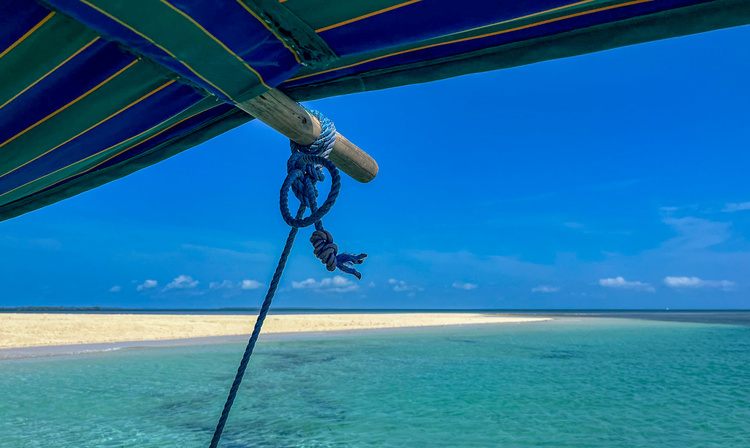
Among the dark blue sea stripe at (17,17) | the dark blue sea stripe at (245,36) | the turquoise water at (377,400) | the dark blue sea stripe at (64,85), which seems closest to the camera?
the dark blue sea stripe at (245,36)

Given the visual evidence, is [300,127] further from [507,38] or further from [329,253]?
[507,38]

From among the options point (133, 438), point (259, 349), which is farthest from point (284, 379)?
point (259, 349)

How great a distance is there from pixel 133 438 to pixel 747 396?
981 cm

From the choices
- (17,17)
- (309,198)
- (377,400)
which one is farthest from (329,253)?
(377,400)

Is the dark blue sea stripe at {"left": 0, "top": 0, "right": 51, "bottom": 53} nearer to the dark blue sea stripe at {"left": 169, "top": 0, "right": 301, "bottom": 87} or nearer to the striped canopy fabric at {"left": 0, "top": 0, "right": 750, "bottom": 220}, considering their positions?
the striped canopy fabric at {"left": 0, "top": 0, "right": 750, "bottom": 220}

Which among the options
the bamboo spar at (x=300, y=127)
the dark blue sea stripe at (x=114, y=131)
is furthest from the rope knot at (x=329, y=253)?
the dark blue sea stripe at (x=114, y=131)

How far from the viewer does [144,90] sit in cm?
132

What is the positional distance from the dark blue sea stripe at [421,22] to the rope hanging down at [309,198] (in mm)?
453

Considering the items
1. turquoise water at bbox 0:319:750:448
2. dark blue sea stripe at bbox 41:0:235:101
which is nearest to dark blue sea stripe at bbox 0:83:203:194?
dark blue sea stripe at bbox 41:0:235:101

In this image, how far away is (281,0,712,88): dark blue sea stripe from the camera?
940 mm

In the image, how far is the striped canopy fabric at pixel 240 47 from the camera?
3.04 feet

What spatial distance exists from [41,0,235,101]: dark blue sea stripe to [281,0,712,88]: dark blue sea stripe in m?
0.35

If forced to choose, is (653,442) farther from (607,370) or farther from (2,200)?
(2,200)

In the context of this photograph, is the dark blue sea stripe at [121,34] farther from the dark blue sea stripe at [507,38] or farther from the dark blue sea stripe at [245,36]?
the dark blue sea stripe at [507,38]
